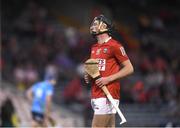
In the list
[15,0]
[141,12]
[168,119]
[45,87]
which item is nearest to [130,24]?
[141,12]

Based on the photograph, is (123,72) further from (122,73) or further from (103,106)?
(103,106)

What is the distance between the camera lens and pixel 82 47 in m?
21.7

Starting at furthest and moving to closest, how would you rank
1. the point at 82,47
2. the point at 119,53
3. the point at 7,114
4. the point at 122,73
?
the point at 82,47 < the point at 7,114 < the point at 119,53 < the point at 122,73

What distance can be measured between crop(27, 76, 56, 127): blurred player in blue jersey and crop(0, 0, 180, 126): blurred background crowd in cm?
287

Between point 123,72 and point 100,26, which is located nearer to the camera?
point 123,72

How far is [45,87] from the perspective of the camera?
14594mm

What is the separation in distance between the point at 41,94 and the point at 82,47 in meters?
7.14

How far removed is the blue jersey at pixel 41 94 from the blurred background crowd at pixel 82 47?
3005 mm

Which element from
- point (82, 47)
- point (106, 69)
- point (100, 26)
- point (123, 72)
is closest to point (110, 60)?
point (106, 69)

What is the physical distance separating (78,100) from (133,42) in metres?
4.41

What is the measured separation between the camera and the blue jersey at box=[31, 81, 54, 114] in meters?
14.6

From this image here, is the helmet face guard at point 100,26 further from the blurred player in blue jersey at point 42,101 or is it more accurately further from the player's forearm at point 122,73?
the blurred player in blue jersey at point 42,101

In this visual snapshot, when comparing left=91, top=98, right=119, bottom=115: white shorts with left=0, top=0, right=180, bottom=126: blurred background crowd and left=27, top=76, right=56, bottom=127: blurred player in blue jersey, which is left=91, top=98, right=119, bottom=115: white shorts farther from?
left=0, top=0, right=180, bottom=126: blurred background crowd

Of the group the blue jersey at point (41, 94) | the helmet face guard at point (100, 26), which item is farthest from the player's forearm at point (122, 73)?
the blue jersey at point (41, 94)
